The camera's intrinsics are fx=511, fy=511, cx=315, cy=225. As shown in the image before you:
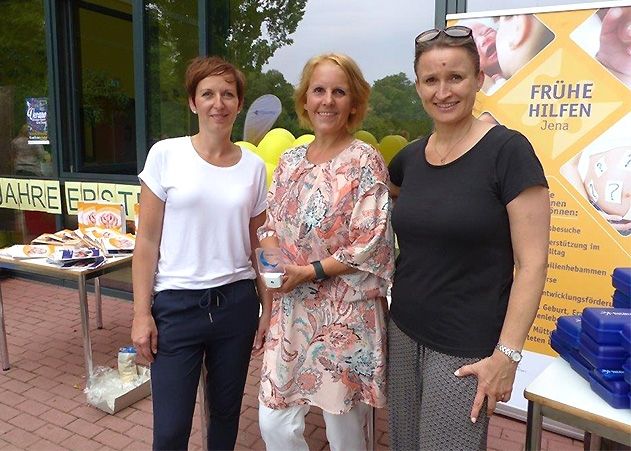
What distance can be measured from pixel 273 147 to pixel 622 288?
228 centimetres

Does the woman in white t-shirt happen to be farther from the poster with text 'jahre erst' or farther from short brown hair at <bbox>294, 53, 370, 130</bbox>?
the poster with text 'jahre erst'

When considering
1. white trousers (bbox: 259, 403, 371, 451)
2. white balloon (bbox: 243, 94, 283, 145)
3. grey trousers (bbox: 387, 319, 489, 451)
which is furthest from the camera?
white balloon (bbox: 243, 94, 283, 145)

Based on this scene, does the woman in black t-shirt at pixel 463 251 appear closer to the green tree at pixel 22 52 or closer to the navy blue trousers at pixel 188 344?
the navy blue trousers at pixel 188 344

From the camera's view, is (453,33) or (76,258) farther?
(76,258)

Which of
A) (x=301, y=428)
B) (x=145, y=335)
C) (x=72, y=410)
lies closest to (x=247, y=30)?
(x=72, y=410)

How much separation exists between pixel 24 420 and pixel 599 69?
3.65 meters

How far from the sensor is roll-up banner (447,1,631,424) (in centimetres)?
245

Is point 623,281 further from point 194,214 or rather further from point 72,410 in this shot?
point 72,410

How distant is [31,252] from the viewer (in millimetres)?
3576

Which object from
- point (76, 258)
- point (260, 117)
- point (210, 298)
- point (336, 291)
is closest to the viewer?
point (336, 291)

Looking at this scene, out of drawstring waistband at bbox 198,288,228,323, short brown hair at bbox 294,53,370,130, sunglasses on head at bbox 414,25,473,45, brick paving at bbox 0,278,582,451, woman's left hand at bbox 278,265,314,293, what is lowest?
brick paving at bbox 0,278,582,451

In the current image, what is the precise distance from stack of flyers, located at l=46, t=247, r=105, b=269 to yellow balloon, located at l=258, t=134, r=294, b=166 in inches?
50.3

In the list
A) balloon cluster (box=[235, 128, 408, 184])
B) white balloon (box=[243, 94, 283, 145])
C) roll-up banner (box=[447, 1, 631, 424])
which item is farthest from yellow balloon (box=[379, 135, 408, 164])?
white balloon (box=[243, 94, 283, 145])

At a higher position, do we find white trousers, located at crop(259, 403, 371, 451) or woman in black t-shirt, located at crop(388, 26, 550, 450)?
woman in black t-shirt, located at crop(388, 26, 550, 450)
